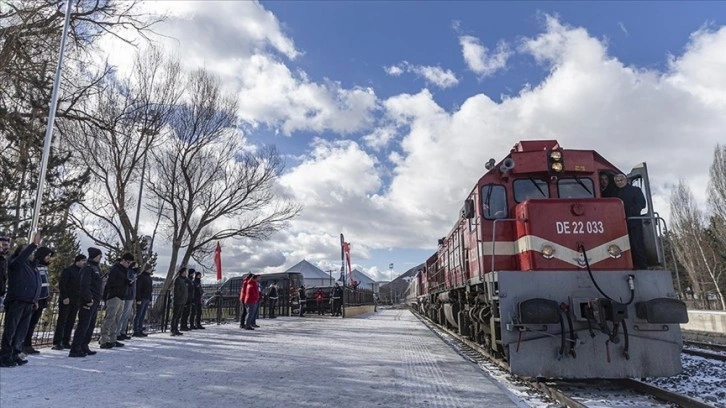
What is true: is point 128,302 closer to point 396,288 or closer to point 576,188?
point 576,188

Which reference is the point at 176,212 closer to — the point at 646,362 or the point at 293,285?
the point at 293,285

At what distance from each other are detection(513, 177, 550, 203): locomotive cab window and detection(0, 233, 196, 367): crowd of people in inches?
309

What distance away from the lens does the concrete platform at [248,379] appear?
16.2 feet

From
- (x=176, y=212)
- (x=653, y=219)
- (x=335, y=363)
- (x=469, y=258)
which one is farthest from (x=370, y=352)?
(x=176, y=212)

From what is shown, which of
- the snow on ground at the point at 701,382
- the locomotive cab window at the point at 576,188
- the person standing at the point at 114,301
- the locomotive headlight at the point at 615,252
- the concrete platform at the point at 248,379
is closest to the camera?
the concrete platform at the point at 248,379

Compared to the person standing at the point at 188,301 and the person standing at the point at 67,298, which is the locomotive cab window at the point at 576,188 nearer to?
the person standing at the point at 67,298

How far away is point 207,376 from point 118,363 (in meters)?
1.91

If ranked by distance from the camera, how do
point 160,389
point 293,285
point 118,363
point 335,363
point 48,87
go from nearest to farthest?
point 160,389, point 118,363, point 335,363, point 48,87, point 293,285

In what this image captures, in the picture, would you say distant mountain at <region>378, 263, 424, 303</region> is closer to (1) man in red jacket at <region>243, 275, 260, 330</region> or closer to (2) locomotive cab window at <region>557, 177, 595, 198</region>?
(1) man in red jacket at <region>243, 275, 260, 330</region>

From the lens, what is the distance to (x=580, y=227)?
6.58 meters

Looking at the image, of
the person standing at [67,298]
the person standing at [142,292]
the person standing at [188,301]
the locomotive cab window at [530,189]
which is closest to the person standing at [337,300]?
the person standing at [188,301]

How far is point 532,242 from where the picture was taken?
21.7 feet

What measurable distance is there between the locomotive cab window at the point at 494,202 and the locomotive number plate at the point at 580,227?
1095 mm

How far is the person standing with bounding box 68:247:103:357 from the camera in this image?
25.2 ft
